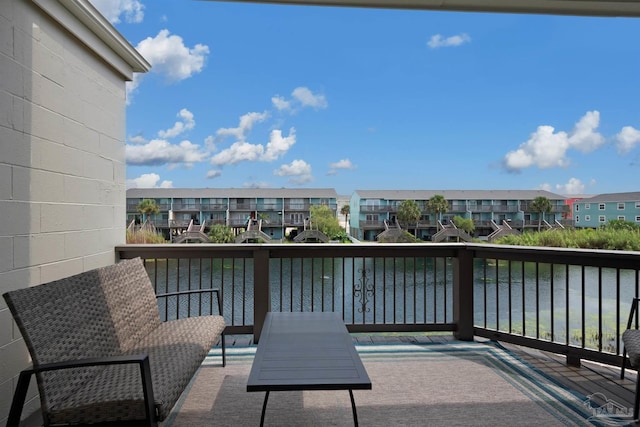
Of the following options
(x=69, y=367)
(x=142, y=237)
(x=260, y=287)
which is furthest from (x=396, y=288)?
(x=69, y=367)

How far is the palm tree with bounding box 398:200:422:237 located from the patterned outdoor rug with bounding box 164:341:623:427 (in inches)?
345

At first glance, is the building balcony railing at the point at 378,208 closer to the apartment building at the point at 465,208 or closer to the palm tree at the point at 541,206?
the apartment building at the point at 465,208

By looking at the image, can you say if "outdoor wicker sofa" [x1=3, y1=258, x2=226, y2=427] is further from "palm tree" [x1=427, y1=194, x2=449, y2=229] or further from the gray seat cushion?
"palm tree" [x1=427, y1=194, x2=449, y2=229]

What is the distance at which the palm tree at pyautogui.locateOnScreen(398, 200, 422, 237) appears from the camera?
39.3 feet

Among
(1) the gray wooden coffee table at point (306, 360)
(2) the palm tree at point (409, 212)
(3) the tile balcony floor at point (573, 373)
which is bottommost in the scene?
(3) the tile balcony floor at point (573, 373)

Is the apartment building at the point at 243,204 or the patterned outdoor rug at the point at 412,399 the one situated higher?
the apartment building at the point at 243,204

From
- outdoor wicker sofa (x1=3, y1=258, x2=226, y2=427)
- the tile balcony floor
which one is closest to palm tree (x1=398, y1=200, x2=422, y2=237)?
the tile balcony floor

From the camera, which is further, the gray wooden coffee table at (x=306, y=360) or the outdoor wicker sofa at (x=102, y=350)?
the gray wooden coffee table at (x=306, y=360)

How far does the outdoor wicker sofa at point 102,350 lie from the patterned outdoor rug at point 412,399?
442mm

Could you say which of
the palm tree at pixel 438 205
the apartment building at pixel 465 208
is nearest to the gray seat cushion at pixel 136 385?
the apartment building at pixel 465 208

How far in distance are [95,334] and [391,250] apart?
2.51m

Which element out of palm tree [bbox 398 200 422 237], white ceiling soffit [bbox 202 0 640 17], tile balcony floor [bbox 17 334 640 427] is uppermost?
white ceiling soffit [bbox 202 0 640 17]

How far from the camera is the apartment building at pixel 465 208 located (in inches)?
454

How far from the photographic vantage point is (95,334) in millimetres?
2039
